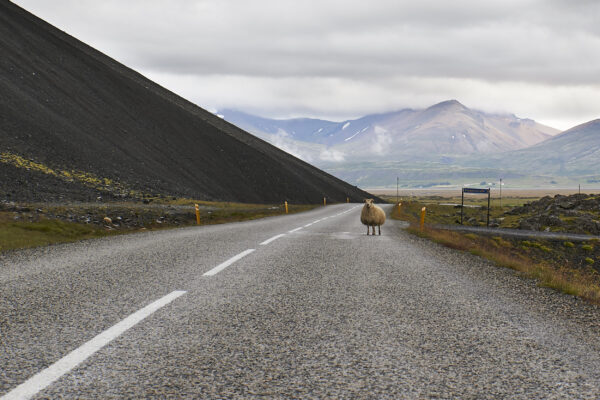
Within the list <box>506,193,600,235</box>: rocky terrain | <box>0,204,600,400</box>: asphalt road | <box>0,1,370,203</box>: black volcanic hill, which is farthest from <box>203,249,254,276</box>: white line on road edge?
<box>506,193,600,235</box>: rocky terrain

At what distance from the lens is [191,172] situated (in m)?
51.6

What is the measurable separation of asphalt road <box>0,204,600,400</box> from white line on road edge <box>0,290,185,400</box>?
0.7 inches

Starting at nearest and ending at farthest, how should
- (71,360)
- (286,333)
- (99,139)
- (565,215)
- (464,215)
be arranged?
(71,360)
(286,333)
(565,215)
(99,139)
(464,215)

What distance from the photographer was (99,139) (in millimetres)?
44281

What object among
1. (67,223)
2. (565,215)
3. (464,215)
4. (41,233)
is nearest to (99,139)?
(67,223)

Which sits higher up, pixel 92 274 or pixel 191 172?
pixel 191 172

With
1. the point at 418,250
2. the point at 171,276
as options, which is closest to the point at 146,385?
the point at 171,276

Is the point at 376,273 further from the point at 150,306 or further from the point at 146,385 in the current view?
the point at 146,385

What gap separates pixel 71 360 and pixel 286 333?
1.93 meters

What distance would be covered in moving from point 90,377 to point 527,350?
3756 mm

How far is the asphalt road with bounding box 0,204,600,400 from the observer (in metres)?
3.38

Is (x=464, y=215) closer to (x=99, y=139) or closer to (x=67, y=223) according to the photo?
(x=99, y=139)

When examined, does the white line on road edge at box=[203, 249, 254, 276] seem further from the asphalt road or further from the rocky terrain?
the rocky terrain

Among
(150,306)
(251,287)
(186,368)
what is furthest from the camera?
(251,287)
